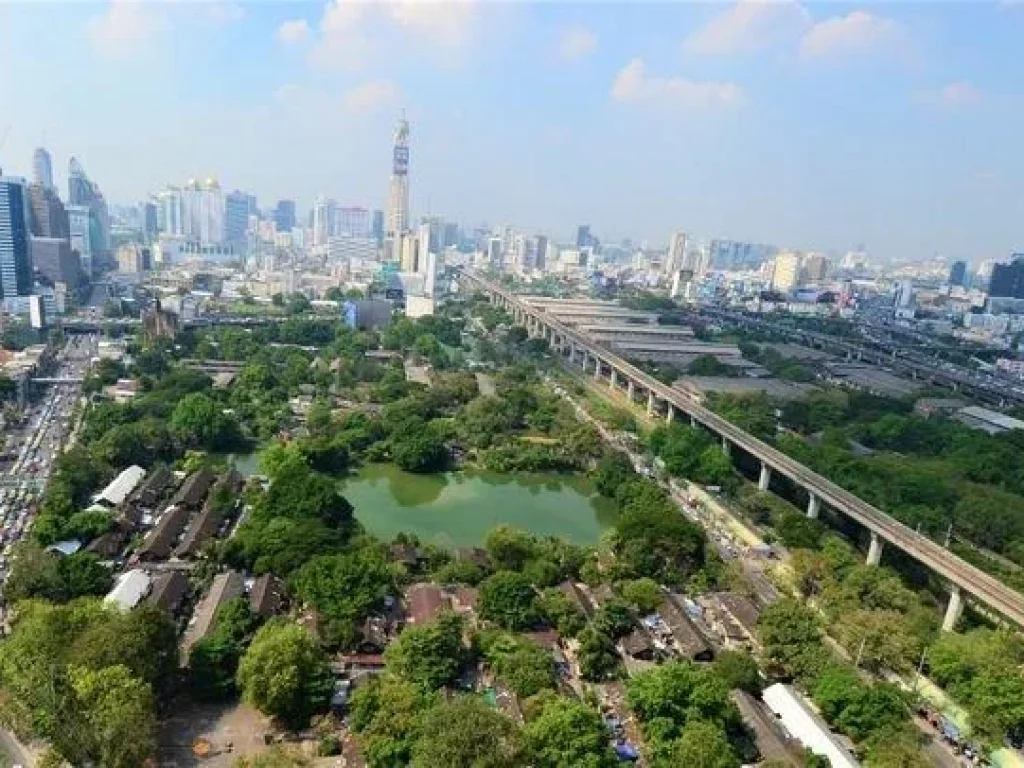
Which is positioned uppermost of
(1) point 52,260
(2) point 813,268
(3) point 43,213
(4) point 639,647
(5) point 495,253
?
(3) point 43,213

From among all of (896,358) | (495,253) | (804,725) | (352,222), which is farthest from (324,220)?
(804,725)

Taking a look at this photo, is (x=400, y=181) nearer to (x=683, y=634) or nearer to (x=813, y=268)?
(x=813, y=268)

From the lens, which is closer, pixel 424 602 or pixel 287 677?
pixel 287 677

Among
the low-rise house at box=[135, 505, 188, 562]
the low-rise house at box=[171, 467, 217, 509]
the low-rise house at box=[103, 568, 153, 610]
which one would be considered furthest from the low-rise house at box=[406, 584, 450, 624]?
the low-rise house at box=[171, 467, 217, 509]

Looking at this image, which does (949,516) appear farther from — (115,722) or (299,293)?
(299,293)

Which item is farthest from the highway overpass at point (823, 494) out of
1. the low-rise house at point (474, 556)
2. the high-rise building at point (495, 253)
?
the high-rise building at point (495, 253)
